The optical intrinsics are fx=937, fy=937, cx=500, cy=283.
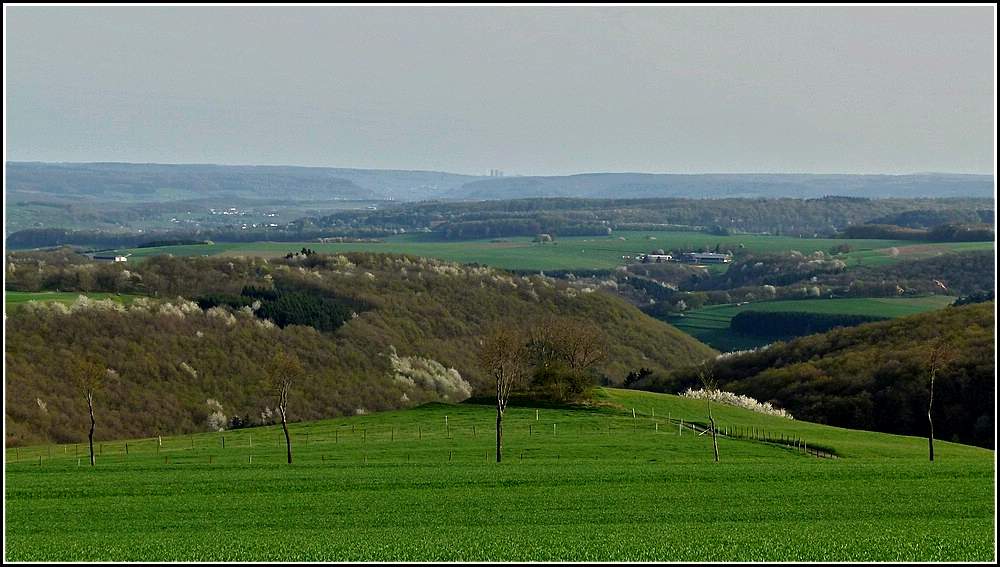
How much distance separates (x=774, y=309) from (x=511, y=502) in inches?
5143

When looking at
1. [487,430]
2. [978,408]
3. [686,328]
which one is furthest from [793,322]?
[487,430]

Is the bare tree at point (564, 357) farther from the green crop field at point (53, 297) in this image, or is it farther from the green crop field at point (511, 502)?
the green crop field at point (53, 297)

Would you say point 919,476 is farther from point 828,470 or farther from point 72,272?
point 72,272

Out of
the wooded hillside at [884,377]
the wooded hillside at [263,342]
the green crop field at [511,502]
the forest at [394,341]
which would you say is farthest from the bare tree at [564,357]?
the wooded hillside at [884,377]

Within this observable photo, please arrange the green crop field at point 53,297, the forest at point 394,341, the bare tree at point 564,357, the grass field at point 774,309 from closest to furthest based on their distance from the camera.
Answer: the bare tree at point 564,357
the forest at point 394,341
the green crop field at point 53,297
the grass field at point 774,309

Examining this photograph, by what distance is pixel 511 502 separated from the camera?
93.7 ft

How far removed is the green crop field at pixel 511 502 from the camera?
21.0 metres

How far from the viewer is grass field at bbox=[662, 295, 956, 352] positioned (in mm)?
137000

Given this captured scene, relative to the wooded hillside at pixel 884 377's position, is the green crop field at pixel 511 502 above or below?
above

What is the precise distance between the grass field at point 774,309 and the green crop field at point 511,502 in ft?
302

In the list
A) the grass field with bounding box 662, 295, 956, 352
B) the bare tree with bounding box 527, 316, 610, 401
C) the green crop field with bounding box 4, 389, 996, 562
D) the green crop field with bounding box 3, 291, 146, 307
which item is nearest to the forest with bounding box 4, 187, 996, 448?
the bare tree with bounding box 527, 316, 610, 401

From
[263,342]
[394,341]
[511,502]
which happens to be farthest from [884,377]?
[263,342]

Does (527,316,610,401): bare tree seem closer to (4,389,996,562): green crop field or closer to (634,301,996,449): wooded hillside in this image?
(4,389,996,562): green crop field

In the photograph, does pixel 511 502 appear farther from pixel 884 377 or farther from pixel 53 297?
pixel 53 297
